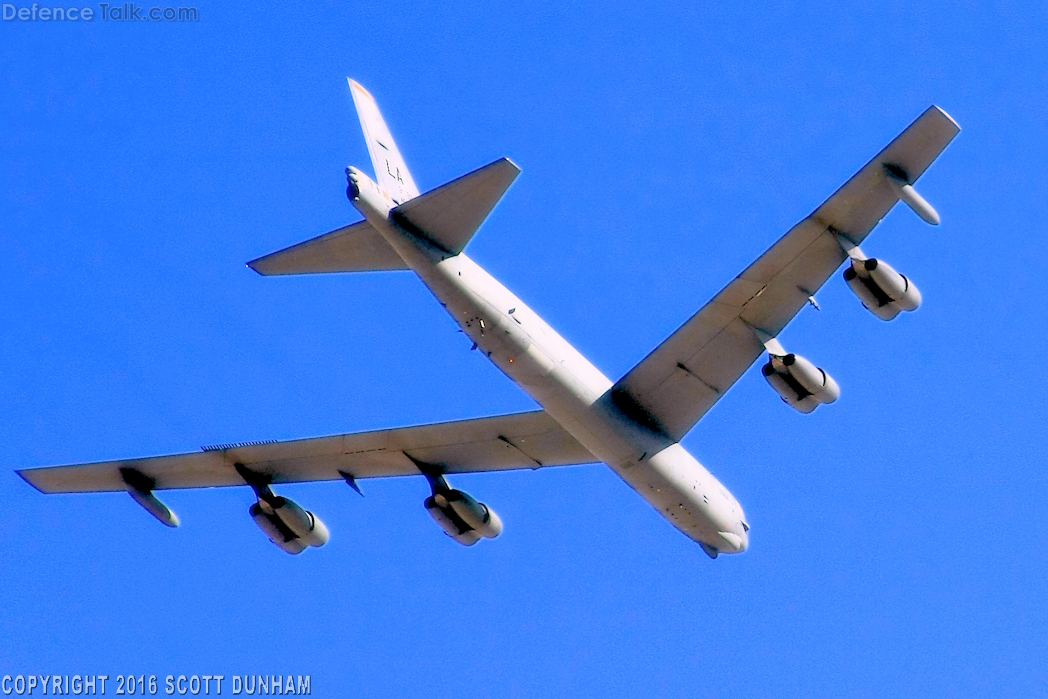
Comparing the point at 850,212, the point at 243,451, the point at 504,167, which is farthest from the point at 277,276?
the point at 850,212

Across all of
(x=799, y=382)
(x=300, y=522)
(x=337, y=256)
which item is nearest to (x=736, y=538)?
(x=799, y=382)

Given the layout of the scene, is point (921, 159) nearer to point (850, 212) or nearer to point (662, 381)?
point (850, 212)

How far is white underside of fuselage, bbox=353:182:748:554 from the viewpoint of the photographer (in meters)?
21.9

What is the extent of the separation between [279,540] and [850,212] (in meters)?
12.6

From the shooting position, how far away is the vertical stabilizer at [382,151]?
2411cm

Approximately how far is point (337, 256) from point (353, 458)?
5.72 metres

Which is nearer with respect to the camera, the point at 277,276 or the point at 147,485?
the point at 277,276

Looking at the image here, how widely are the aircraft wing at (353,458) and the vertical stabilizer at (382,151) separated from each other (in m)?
4.28

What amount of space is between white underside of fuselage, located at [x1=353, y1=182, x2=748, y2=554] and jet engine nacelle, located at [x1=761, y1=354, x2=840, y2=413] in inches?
88.7

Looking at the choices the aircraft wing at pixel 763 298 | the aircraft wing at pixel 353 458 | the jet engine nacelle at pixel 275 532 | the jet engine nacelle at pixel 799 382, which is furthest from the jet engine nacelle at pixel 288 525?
the jet engine nacelle at pixel 799 382

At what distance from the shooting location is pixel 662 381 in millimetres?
23578

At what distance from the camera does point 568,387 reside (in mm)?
22766

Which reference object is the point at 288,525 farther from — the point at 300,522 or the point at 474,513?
the point at 474,513

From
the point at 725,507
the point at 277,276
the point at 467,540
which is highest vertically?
the point at 277,276
